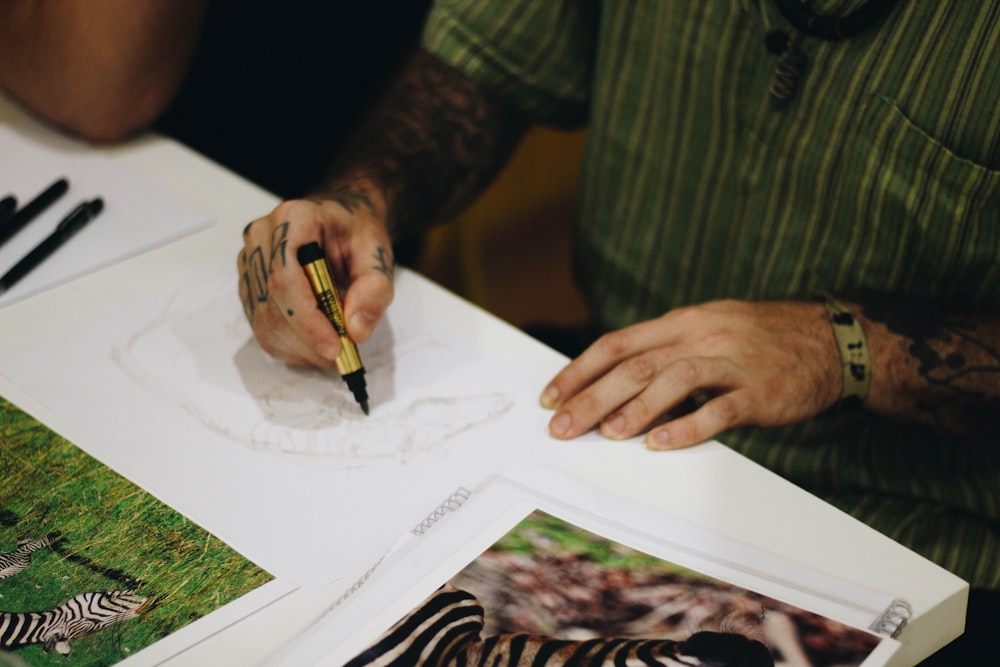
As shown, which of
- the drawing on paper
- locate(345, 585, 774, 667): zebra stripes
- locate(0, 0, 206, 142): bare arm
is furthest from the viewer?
locate(0, 0, 206, 142): bare arm

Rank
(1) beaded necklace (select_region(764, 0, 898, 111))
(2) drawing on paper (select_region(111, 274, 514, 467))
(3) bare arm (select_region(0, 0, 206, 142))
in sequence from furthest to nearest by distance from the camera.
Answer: (3) bare arm (select_region(0, 0, 206, 142))
(1) beaded necklace (select_region(764, 0, 898, 111))
(2) drawing on paper (select_region(111, 274, 514, 467))

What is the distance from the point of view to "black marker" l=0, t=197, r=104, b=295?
2.59ft

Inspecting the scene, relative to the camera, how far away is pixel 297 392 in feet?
2.31

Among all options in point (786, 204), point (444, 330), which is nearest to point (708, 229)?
point (786, 204)

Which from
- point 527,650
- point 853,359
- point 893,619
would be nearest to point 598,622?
point 527,650

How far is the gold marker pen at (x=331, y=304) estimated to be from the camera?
0.68 m

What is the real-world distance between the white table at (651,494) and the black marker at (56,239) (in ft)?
0.11

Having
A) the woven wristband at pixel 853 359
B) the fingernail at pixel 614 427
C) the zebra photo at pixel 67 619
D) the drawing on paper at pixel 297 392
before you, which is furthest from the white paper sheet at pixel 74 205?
the woven wristband at pixel 853 359

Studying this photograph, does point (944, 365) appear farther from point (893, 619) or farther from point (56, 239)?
point (56, 239)

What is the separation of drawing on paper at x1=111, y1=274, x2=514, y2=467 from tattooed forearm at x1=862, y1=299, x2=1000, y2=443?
35cm

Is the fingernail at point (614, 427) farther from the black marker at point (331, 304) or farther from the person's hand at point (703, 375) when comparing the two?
the black marker at point (331, 304)

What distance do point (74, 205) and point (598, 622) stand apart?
2.16ft

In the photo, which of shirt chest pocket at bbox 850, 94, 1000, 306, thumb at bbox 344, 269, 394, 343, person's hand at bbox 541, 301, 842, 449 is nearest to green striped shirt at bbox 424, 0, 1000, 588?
shirt chest pocket at bbox 850, 94, 1000, 306

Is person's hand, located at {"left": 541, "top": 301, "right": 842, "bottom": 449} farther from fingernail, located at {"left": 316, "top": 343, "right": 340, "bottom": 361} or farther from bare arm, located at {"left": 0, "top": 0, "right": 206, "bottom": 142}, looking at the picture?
bare arm, located at {"left": 0, "top": 0, "right": 206, "bottom": 142}
